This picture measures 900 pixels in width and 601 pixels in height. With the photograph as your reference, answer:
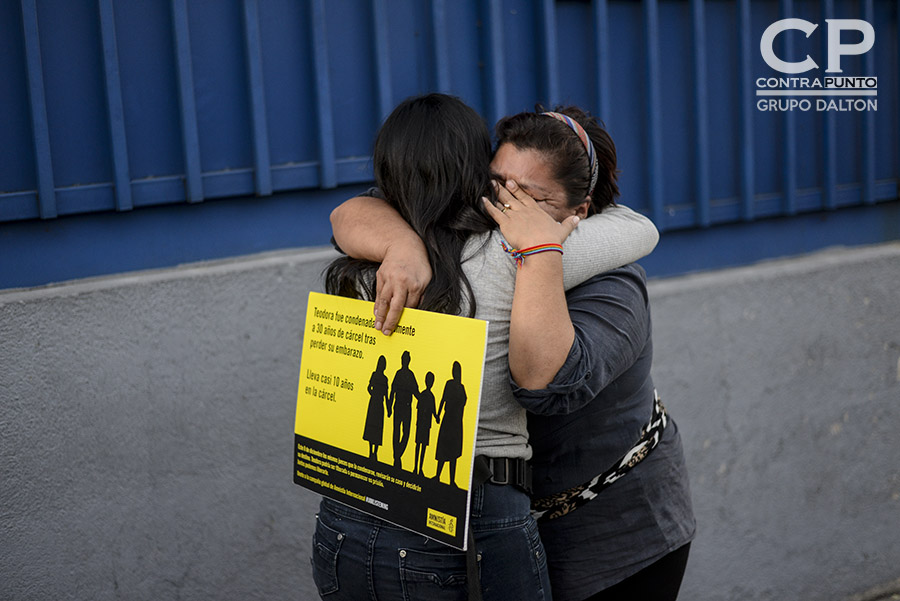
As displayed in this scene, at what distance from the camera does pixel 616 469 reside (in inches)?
82.9

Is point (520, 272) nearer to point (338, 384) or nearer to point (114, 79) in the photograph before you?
point (338, 384)

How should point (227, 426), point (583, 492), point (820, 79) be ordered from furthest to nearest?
point (820, 79) → point (227, 426) → point (583, 492)

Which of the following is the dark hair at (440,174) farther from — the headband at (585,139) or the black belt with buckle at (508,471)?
the black belt with buckle at (508,471)

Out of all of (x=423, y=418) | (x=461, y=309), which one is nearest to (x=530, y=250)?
(x=461, y=309)

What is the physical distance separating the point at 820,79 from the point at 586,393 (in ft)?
10.1

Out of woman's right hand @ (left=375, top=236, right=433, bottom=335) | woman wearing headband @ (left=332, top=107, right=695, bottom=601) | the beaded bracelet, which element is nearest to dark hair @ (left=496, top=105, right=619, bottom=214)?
woman wearing headband @ (left=332, top=107, right=695, bottom=601)

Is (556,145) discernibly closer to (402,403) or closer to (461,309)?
(461,309)

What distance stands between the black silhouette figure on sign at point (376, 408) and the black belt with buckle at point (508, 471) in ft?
0.76

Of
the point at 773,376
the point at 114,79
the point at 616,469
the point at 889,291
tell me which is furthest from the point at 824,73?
the point at 114,79

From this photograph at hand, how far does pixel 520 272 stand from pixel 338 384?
489mm

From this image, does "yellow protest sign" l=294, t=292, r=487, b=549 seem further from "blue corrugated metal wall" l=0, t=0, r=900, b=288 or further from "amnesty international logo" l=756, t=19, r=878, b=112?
"amnesty international logo" l=756, t=19, r=878, b=112

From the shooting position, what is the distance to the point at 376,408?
185 cm

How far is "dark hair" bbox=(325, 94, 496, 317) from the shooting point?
1796 mm

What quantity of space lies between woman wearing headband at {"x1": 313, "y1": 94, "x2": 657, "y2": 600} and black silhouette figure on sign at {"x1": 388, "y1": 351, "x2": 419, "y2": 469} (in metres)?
0.09
